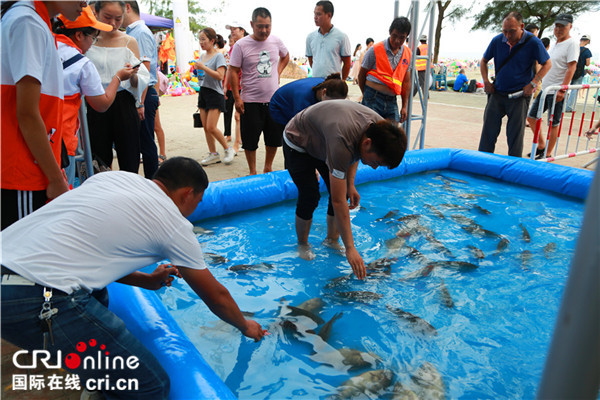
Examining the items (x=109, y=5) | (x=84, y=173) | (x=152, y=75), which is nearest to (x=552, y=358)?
(x=84, y=173)

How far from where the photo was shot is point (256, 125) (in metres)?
5.35

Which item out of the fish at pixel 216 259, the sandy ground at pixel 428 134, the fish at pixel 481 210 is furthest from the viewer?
the sandy ground at pixel 428 134

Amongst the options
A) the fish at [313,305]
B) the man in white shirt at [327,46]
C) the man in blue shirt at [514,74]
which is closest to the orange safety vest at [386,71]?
the man in white shirt at [327,46]

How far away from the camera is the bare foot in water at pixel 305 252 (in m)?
3.77

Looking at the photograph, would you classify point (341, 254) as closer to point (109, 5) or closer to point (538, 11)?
point (109, 5)

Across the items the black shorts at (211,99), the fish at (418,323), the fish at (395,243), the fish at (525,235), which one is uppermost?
the black shorts at (211,99)

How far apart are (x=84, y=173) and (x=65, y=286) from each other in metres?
2.25

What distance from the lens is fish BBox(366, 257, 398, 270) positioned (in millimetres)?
3574

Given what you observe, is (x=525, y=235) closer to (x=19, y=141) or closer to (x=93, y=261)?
(x=93, y=261)

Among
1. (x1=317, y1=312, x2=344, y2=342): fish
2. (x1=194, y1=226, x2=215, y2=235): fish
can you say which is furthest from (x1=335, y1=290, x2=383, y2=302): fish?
(x1=194, y1=226, x2=215, y2=235): fish

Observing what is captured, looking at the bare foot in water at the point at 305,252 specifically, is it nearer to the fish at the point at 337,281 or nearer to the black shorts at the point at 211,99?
the fish at the point at 337,281

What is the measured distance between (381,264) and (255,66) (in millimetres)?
3086

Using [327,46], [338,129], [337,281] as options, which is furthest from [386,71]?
[337,281]

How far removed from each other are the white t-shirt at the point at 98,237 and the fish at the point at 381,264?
210 centimetres
